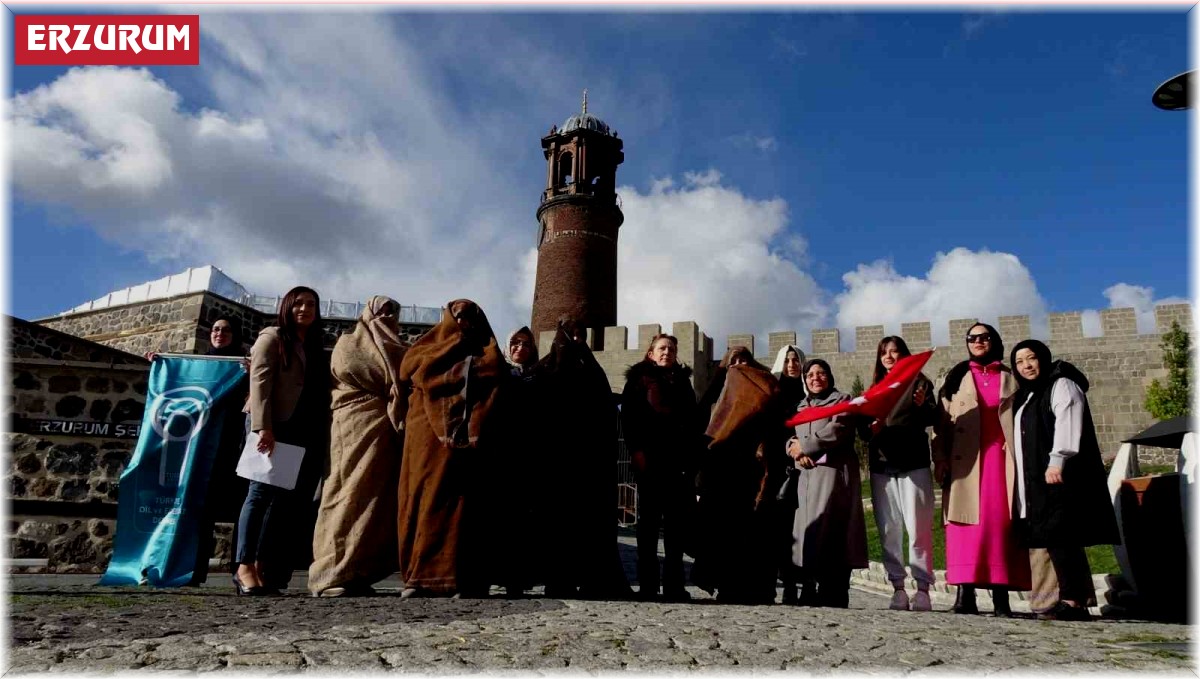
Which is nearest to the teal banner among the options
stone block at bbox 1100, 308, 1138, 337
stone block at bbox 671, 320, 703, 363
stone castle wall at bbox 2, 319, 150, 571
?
stone castle wall at bbox 2, 319, 150, 571

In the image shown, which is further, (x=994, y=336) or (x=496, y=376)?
(x=994, y=336)

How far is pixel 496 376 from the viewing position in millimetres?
4039

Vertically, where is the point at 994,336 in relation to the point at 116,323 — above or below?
below

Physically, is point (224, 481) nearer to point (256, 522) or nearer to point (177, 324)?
point (256, 522)

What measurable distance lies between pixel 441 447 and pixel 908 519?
2.73 metres

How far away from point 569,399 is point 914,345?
1927 cm

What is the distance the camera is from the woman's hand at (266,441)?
402 centimetres

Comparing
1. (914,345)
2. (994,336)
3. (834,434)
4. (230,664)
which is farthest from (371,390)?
(914,345)

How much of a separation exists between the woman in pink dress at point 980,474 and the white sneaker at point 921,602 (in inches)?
6.0

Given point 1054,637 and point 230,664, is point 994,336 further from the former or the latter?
point 230,664

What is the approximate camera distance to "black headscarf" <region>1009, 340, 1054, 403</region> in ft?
13.9

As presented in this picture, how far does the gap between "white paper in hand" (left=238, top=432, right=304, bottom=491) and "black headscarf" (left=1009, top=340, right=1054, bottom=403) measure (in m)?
4.12

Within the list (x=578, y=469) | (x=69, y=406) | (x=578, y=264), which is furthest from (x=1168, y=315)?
(x=69, y=406)

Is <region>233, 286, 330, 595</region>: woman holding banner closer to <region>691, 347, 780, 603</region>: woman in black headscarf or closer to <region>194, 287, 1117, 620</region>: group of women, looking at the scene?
<region>194, 287, 1117, 620</region>: group of women
